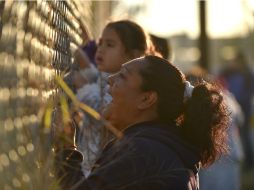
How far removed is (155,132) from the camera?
15.0ft

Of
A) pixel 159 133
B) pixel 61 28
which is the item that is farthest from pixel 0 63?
pixel 61 28

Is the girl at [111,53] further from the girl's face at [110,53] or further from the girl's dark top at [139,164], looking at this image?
the girl's dark top at [139,164]

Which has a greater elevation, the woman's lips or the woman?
the woman

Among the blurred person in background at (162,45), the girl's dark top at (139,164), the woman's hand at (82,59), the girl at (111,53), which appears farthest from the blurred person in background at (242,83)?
the girl's dark top at (139,164)

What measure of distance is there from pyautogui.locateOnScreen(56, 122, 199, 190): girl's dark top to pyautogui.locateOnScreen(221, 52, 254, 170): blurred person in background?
1393 cm

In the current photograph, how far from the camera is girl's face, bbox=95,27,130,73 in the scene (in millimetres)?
6461

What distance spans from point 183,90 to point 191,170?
386 millimetres

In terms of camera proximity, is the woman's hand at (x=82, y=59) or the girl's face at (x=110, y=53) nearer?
the girl's face at (x=110, y=53)

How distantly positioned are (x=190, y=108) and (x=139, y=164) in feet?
2.07

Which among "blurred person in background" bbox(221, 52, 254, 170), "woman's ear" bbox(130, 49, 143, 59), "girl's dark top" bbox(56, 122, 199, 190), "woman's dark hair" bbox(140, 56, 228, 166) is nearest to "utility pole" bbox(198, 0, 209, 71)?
"blurred person in background" bbox(221, 52, 254, 170)

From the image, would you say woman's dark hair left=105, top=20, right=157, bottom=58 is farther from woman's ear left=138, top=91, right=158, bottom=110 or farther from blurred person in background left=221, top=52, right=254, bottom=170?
blurred person in background left=221, top=52, right=254, bottom=170

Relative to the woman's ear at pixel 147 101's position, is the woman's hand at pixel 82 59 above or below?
below

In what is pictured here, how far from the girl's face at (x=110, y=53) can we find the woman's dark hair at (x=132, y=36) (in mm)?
27

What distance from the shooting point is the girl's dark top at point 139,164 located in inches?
166
